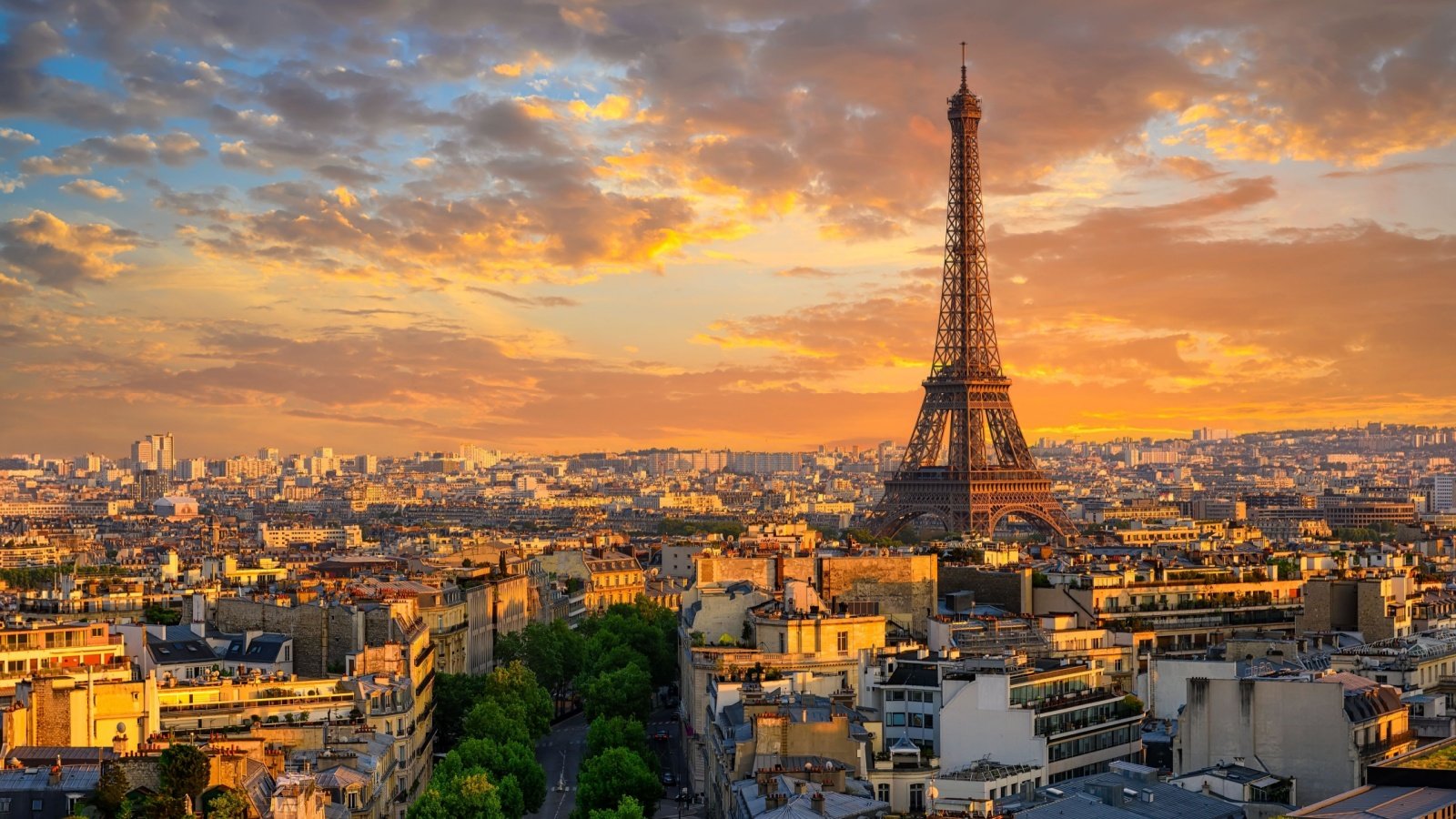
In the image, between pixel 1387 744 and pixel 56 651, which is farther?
pixel 56 651

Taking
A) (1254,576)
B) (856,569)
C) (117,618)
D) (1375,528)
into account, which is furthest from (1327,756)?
(1375,528)

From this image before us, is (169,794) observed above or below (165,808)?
above

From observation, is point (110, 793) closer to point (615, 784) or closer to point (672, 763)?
point (615, 784)

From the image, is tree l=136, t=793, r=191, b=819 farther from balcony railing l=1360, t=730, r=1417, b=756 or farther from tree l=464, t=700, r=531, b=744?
balcony railing l=1360, t=730, r=1417, b=756

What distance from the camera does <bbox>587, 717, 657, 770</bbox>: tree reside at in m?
59.8

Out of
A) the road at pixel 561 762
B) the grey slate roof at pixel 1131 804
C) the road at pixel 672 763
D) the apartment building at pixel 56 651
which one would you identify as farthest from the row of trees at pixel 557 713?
the grey slate roof at pixel 1131 804

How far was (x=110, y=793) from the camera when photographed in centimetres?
3956

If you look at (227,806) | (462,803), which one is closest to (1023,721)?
(462,803)

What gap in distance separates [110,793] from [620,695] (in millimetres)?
31370

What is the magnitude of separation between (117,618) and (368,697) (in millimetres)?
22699

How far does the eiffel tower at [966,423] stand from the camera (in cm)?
15225

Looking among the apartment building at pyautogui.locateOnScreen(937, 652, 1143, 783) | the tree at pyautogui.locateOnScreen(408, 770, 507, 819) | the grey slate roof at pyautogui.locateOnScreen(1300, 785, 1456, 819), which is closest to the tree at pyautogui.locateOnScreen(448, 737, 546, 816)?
the tree at pyautogui.locateOnScreen(408, 770, 507, 819)

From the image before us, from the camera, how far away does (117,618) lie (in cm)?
7512

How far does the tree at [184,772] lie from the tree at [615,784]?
1485cm
